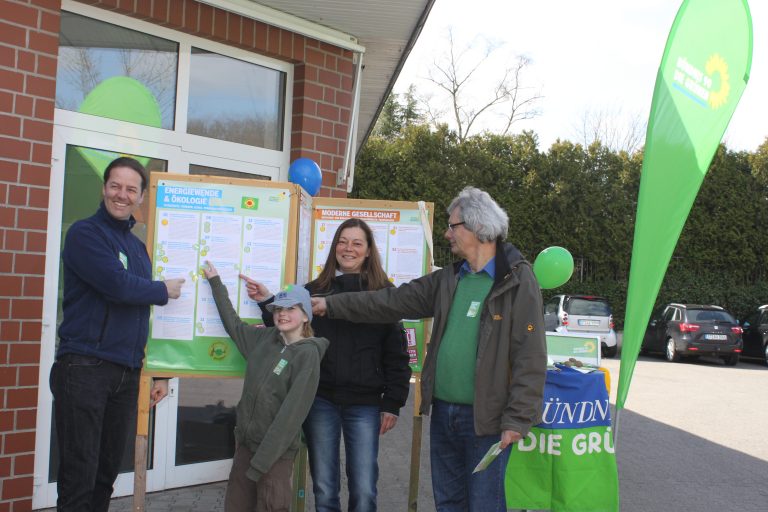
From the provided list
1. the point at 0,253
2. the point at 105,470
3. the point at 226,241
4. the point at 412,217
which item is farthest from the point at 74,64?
the point at 105,470

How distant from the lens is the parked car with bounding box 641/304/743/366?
16016 millimetres

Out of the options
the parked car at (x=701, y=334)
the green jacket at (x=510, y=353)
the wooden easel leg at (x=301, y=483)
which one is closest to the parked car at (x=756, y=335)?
the parked car at (x=701, y=334)

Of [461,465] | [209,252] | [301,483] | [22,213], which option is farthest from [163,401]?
[461,465]

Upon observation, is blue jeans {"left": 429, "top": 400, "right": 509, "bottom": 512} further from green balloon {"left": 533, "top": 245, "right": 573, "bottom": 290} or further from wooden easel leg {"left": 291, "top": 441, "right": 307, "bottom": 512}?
green balloon {"left": 533, "top": 245, "right": 573, "bottom": 290}

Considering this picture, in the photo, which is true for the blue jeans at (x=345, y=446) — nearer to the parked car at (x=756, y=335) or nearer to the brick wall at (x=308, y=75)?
the brick wall at (x=308, y=75)

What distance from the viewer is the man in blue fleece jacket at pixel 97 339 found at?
304 centimetres

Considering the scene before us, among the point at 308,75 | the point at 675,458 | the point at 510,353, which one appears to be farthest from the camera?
the point at 675,458

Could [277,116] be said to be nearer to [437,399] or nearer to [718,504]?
[437,399]

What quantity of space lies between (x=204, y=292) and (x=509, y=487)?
1.95m

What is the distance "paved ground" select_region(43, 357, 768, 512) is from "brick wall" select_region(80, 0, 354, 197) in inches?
93.9

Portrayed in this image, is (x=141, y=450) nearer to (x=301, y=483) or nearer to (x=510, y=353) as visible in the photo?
(x=301, y=483)

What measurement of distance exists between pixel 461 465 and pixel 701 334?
1435 cm

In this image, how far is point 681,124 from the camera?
3691mm

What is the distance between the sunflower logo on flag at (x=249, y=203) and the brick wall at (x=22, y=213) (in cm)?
132
